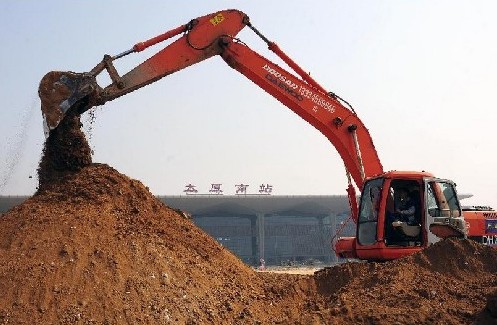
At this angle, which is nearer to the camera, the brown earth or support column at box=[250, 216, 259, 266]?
the brown earth

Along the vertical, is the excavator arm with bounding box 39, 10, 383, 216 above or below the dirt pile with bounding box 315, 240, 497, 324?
above

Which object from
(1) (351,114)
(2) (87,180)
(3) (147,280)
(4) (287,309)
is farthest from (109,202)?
(1) (351,114)

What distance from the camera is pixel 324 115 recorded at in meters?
12.7

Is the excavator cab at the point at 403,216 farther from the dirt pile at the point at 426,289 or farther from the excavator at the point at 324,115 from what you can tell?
the dirt pile at the point at 426,289

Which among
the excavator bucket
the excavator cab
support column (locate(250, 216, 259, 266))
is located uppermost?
the excavator bucket

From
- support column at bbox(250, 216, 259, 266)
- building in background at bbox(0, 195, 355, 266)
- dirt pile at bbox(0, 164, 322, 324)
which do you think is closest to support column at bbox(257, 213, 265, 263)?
building in background at bbox(0, 195, 355, 266)

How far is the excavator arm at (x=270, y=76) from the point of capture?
12000 mm

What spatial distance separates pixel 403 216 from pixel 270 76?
13.6 ft

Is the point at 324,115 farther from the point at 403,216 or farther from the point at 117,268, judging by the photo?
the point at 117,268

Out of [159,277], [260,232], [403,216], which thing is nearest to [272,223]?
[260,232]

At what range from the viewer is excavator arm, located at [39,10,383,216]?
12000 mm

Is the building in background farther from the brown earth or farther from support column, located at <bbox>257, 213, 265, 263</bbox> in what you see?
the brown earth

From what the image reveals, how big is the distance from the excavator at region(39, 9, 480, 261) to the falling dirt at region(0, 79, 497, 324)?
60 cm

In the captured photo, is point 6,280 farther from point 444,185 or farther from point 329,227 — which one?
point 329,227
